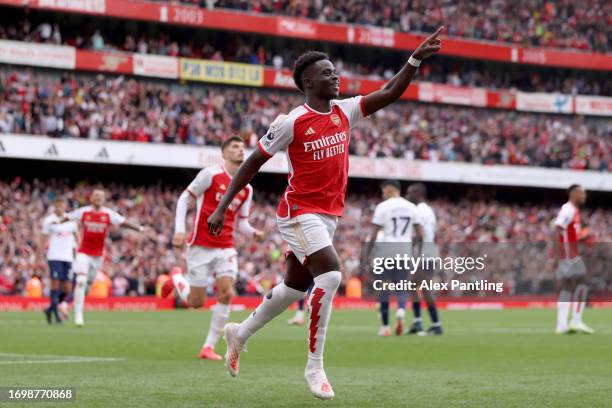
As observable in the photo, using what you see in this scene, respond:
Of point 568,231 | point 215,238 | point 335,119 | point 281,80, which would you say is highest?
point 281,80

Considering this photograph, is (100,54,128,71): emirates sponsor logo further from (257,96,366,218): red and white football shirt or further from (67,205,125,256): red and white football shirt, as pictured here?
(257,96,366,218): red and white football shirt

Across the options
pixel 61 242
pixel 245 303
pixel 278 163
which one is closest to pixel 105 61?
pixel 278 163

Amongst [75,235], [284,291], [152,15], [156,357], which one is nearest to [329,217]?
[284,291]

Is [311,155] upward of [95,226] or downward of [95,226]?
upward

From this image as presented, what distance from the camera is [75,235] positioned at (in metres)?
22.2

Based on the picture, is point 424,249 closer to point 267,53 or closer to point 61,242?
point 61,242

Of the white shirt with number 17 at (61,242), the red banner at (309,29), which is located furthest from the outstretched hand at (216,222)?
the red banner at (309,29)

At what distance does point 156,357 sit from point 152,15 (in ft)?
107

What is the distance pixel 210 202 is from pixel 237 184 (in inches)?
181

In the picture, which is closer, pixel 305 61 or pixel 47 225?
pixel 305 61

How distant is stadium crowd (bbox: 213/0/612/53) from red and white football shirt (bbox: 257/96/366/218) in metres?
39.2

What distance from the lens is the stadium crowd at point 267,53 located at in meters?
42.5

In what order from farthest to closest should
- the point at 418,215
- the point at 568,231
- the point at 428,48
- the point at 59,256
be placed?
the point at 59,256 → the point at 568,231 → the point at 418,215 → the point at 428,48

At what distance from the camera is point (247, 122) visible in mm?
44500
